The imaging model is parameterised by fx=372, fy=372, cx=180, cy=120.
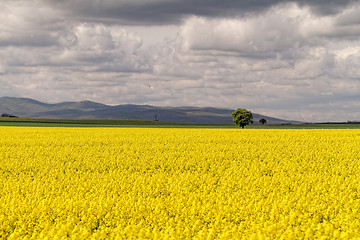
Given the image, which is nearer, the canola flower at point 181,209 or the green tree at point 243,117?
the canola flower at point 181,209

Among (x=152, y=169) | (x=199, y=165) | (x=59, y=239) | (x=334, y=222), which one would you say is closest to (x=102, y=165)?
(x=152, y=169)

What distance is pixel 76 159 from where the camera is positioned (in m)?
22.3

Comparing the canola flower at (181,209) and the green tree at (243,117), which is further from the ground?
the green tree at (243,117)

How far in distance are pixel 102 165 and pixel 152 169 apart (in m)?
2.88

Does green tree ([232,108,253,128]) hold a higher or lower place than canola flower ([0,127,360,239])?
higher

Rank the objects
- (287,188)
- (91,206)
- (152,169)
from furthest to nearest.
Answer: (152,169), (287,188), (91,206)

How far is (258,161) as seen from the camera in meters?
21.7

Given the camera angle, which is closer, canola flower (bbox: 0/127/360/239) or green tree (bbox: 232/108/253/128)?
canola flower (bbox: 0/127/360/239)

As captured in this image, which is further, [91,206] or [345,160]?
[345,160]

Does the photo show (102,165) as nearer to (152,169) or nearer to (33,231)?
(152,169)

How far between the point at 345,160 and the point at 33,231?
60.6 feet

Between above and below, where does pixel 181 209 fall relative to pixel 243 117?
below

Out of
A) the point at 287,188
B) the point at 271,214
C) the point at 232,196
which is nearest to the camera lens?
the point at 271,214

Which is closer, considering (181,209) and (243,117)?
(181,209)
